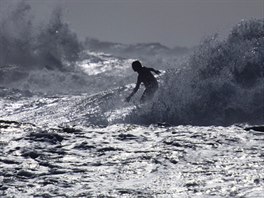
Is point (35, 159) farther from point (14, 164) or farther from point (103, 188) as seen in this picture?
point (103, 188)

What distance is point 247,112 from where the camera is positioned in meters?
20.6

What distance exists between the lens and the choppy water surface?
7656 mm

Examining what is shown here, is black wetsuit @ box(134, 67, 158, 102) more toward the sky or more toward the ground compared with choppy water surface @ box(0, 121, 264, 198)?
more toward the sky

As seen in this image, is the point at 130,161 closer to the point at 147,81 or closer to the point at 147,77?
the point at 147,77

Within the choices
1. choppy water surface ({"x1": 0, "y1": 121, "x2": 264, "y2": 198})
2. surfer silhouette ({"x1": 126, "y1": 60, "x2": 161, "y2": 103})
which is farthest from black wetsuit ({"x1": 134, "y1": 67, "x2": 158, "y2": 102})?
choppy water surface ({"x1": 0, "y1": 121, "x2": 264, "y2": 198})

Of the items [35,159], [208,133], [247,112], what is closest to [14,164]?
[35,159]

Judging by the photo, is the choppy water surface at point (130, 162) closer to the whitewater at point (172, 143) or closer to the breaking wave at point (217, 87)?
the whitewater at point (172, 143)

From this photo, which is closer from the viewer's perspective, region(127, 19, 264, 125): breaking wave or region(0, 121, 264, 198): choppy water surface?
region(0, 121, 264, 198): choppy water surface

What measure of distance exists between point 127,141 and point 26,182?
393cm

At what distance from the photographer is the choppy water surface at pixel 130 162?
7.66 m

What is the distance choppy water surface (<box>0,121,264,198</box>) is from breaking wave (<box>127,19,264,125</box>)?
6127 mm

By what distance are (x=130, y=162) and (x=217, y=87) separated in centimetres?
1300

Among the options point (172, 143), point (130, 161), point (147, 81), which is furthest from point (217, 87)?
point (130, 161)

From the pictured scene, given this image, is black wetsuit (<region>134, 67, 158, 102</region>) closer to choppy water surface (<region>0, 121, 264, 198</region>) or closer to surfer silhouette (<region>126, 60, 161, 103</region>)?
surfer silhouette (<region>126, 60, 161, 103</region>)
